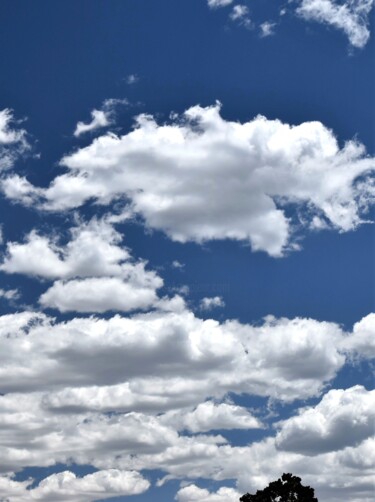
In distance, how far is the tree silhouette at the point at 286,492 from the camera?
141m

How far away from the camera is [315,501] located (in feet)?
465

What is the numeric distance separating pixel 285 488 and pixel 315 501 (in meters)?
5.09

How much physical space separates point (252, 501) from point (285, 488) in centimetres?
572

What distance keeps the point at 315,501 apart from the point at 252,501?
32.2 feet

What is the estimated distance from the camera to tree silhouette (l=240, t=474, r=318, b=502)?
141000mm

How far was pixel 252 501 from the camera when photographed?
143000 millimetres

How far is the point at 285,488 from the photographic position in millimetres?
141750

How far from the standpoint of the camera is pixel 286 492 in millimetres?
141375
